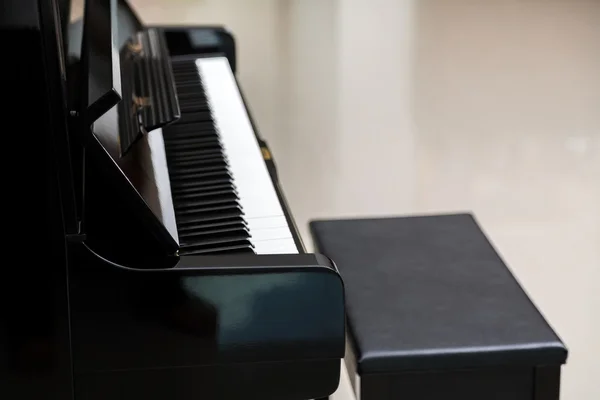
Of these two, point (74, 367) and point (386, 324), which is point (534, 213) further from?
point (74, 367)

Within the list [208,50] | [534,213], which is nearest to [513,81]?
[534,213]

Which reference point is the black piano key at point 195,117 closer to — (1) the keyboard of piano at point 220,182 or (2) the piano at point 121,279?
(1) the keyboard of piano at point 220,182

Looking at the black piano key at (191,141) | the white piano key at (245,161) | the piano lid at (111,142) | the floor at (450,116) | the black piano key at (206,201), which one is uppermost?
the piano lid at (111,142)

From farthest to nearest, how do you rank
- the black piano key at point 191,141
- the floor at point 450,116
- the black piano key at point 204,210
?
the floor at point 450,116, the black piano key at point 191,141, the black piano key at point 204,210

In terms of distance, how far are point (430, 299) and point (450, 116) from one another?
94.3 inches

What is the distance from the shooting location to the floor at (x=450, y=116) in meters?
2.75

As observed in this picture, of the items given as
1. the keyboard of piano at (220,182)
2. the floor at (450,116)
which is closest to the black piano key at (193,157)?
the keyboard of piano at (220,182)

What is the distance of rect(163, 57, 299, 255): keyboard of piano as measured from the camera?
1.27 metres

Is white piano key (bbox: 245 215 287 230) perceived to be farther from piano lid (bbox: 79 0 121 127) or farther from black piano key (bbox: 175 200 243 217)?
piano lid (bbox: 79 0 121 127)

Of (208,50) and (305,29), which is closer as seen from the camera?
(208,50)

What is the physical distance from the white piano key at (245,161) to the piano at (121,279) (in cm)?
1

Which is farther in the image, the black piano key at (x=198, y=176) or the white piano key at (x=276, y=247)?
the black piano key at (x=198, y=176)

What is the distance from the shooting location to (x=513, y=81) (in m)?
4.24

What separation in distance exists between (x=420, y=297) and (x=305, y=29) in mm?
3856
